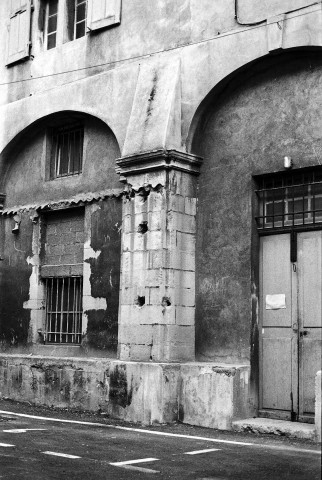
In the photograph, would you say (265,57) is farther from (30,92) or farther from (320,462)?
(320,462)

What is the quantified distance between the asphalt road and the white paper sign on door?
196 centimetres

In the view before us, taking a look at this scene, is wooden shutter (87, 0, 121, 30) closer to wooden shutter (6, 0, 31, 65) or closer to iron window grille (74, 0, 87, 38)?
iron window grille (74, 0, 87, 38)

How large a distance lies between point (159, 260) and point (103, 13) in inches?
192

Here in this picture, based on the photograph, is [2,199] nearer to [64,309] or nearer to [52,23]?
[64,309]

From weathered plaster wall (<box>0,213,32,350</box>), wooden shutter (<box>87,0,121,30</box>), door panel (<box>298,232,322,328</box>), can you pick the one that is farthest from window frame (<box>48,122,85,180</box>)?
door panel (<box>298,232,322,328</box>)

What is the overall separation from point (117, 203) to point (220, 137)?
2242 mm

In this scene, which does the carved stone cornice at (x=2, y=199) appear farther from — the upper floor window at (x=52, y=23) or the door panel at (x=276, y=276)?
the door panel at (x=276, y=276)

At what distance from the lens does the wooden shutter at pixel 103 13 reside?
1304cm

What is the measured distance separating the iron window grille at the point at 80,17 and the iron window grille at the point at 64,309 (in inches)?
184

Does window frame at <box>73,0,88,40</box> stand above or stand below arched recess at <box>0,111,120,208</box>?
above

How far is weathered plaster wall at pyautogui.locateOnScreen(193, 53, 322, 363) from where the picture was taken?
10781mm

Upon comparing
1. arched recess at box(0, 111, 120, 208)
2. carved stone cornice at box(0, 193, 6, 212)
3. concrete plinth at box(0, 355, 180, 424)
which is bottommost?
concrete plinth at box(0, 355, 180, 424)

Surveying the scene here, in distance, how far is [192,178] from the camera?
11.8 m

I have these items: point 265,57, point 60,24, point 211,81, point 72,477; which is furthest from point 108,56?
point 72,477
